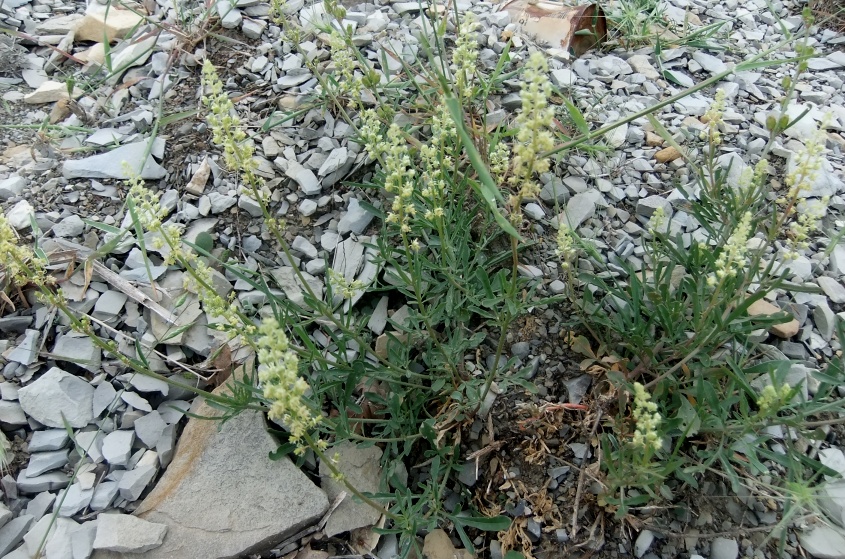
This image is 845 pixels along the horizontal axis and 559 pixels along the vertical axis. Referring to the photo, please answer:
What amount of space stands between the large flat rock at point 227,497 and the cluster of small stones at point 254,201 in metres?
0.09

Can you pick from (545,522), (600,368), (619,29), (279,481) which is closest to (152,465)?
(279,481)

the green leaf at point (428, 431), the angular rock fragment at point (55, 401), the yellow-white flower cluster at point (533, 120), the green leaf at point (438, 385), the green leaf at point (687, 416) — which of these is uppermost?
the yellow-white flower cluster at point (533, 120)

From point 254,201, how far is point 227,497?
132 cm

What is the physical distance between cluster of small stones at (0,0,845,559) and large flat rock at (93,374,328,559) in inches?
3.4

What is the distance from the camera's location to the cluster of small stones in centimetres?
254

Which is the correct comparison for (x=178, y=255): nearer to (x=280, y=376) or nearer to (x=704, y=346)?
(x=280, y=376)

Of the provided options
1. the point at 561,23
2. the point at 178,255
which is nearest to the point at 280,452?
the point at 178,255

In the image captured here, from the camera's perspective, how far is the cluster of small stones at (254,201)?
8.32 ft

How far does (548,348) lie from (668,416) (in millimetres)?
543

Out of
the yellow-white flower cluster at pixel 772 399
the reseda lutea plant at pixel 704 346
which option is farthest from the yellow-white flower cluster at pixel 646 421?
the yellow-white flower cluster at pixel 772 399

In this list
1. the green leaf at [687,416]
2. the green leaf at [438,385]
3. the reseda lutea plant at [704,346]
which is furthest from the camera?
the green leaf at [438,385]

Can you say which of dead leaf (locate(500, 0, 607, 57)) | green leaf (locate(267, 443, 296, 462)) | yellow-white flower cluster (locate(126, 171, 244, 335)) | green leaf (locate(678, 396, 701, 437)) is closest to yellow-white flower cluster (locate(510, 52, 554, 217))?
yellow-white flower cluster (locate(126, 171, 244, 335))

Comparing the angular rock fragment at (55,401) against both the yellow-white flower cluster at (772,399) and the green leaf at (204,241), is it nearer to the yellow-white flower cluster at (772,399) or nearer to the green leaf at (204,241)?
the green leaf at (204,241)

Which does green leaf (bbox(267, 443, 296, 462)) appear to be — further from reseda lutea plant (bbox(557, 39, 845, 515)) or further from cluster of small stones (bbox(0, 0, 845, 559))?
reseda lutea plant (bbox(557, 39, 845, 515))
